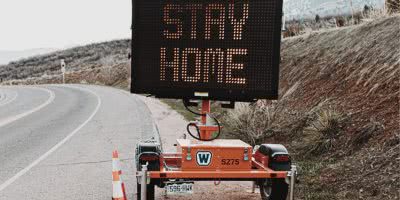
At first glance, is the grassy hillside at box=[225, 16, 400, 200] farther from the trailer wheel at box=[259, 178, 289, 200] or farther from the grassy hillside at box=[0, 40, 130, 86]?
the grassy hillside at box=[0, 40, 130, 86]

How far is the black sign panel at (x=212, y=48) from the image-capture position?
687 centimetres

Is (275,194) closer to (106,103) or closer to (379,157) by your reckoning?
(379,157)

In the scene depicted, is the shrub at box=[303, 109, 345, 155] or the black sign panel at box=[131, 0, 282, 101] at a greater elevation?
the black sign panel at box=[131, 0, 282, 101]

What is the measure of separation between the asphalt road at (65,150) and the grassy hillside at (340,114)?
3.28 metres

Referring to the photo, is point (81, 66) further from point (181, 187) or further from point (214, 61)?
point (181, 187)

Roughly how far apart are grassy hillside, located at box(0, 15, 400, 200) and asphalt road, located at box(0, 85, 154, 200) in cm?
328

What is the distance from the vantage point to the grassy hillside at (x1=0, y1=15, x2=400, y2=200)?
27.1ft

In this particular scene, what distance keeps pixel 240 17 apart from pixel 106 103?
22821 mm

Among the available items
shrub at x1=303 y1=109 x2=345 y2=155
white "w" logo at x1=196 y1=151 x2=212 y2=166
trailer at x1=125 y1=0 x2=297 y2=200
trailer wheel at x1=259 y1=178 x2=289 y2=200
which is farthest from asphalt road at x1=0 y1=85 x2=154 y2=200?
shrub at x1=303 y1=109 x2=345 y2=155

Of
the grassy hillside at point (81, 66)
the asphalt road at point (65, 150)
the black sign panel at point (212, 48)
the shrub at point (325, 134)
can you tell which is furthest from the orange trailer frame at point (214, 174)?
the grassy hillside at point (81, 66)

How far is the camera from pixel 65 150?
42.0ft

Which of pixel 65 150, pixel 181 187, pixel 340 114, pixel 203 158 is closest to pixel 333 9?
pixel 340 114

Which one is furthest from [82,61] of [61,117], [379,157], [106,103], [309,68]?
[379,157]

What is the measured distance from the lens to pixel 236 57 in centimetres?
688
